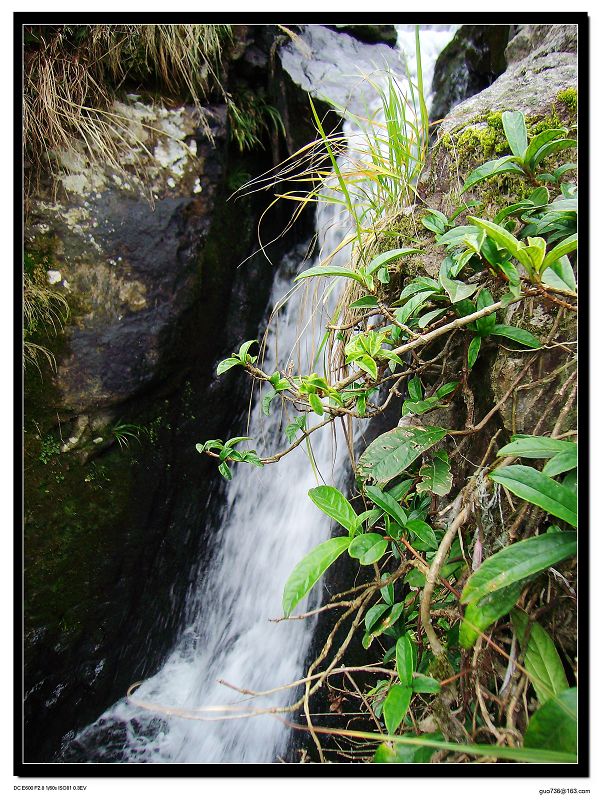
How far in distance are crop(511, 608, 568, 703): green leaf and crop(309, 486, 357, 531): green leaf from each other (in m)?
0.31

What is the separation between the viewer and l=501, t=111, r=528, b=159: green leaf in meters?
0.91

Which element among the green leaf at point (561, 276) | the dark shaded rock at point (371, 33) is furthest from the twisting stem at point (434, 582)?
the dark shaded rock at point (371, 33)

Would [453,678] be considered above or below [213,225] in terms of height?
below

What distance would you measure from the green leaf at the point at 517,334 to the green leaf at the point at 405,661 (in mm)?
576

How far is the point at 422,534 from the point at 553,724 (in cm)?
32

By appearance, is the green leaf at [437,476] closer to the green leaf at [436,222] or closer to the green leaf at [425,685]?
the green leaf at [425,685]

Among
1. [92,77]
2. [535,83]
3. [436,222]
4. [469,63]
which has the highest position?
[469,63]

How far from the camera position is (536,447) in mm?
750

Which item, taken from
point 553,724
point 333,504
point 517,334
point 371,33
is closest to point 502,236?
point 517,334

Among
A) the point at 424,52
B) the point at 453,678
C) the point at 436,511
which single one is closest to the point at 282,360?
the point at 436,511

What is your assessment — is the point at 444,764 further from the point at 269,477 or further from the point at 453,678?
the point at 269,477

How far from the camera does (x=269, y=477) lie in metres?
2.06

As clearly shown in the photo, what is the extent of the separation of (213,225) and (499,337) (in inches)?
54.6

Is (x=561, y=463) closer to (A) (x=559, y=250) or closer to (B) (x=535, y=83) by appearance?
(A) (x=559, y=250)
